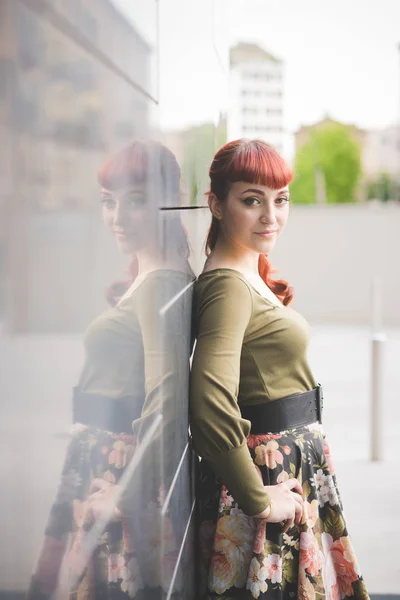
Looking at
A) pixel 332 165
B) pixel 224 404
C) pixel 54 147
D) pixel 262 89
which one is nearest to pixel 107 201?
pixel 54 147

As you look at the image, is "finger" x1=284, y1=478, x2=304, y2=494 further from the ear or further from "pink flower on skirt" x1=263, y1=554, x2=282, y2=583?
the ear

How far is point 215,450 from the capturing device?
4.65 feet

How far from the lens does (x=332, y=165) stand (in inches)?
588

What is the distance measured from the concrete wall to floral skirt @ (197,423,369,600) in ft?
30.6

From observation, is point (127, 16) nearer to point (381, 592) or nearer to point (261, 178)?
point (261, 178)

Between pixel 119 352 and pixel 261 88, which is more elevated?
pixel 261 88

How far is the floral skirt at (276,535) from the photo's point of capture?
152 cm

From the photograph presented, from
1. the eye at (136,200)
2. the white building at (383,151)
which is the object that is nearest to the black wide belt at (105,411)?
the eye at (136,200)

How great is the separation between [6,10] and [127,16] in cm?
33

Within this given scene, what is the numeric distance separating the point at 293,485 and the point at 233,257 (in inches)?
17.4

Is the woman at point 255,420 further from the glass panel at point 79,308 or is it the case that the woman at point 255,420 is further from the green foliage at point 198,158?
the glass panel at point 79,308

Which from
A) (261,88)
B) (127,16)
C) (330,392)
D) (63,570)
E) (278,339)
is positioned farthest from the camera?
(261,88)

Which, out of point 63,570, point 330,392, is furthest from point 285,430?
point 330,392

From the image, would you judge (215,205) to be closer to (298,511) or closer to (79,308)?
(298,511)
